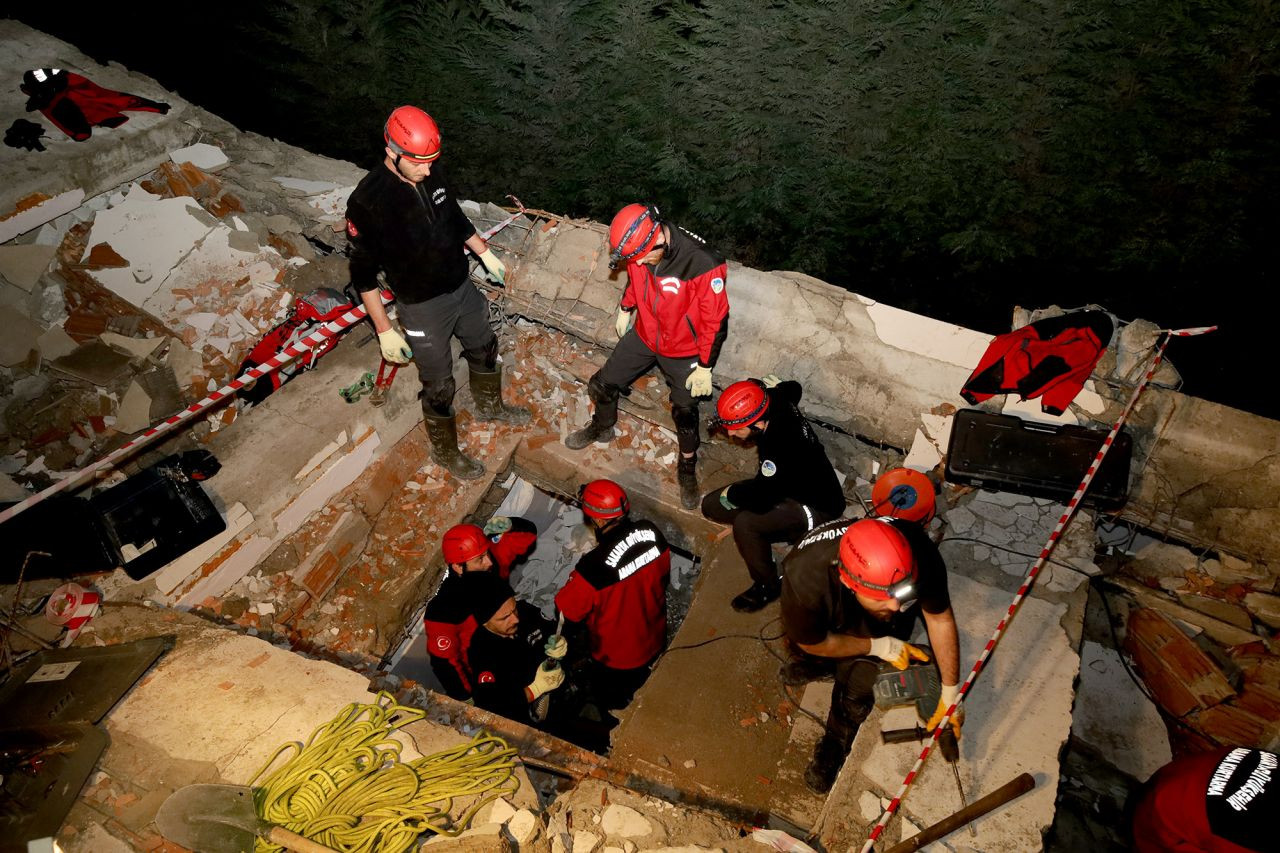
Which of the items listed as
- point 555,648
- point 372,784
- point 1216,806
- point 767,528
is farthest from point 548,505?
point 1216,806

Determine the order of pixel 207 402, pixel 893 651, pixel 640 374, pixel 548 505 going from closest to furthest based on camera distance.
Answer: pixel 893 651 < pixel 207 402 < pixel 640 374 < pixel 548 505

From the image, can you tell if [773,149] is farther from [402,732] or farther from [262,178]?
[402,732]

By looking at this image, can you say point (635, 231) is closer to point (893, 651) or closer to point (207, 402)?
point (893, 651)

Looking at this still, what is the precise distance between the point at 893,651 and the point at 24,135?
7.18 m

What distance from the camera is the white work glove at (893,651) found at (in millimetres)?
3008

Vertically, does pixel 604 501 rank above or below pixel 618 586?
above

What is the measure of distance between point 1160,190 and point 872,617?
6.65m

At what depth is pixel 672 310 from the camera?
3.93 metres

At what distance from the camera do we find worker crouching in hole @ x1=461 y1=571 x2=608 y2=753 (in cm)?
368

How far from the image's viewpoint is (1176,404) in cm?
433

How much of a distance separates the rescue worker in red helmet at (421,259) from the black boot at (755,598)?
228cm

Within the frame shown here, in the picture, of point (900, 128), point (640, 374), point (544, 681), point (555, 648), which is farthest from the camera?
point (900, 128)

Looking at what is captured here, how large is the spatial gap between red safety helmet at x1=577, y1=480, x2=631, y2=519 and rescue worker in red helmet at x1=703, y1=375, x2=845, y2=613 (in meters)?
0.69

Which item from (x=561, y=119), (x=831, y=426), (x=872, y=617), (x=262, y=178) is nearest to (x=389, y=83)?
(x=561, y=119)
